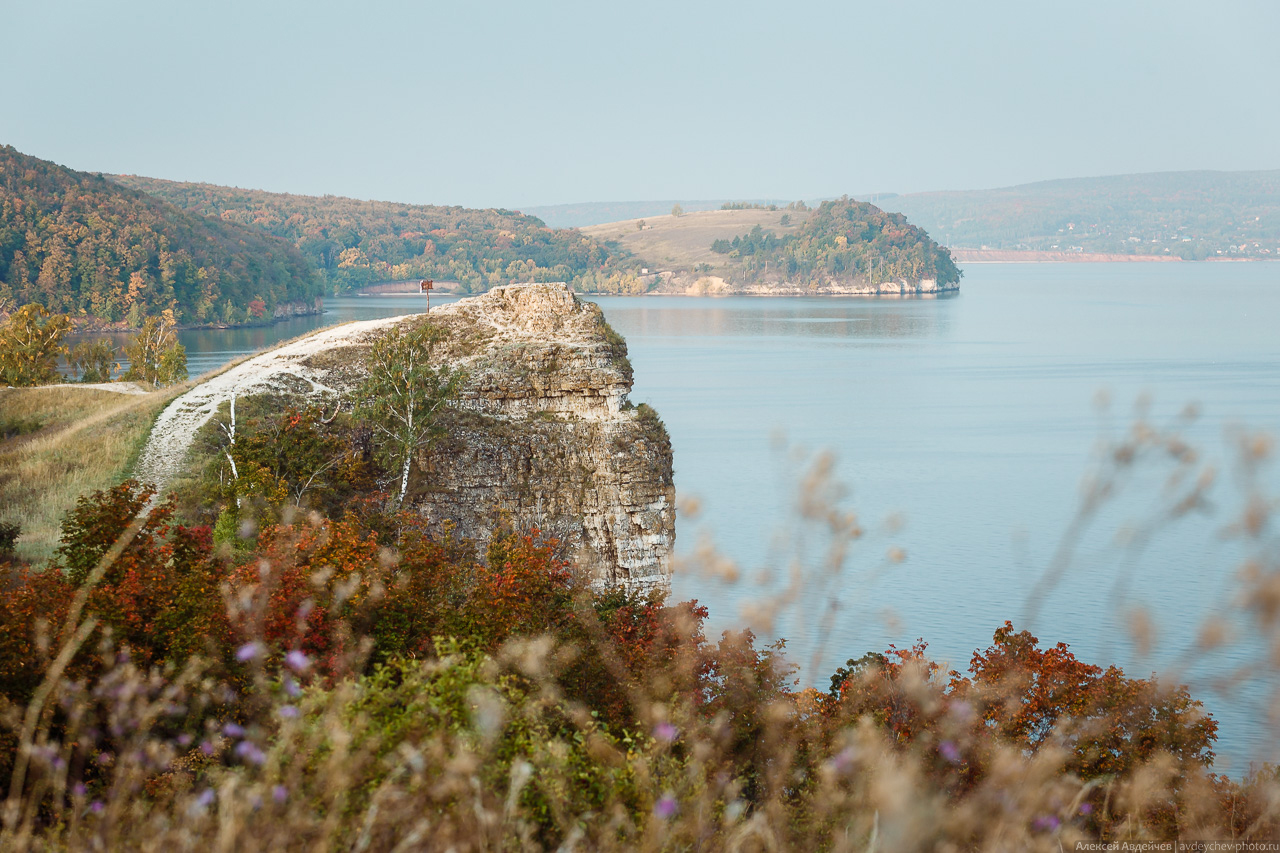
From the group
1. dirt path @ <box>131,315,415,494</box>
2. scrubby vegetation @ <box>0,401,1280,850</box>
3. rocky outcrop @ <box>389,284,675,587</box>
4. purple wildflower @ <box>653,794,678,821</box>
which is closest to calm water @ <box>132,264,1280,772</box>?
scrubby vegetation @ <box>0,401,1280,850</box>

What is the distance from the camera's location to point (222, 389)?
27.8 m

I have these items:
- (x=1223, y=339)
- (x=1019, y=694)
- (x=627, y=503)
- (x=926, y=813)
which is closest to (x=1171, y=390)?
(x=1223, y=339)

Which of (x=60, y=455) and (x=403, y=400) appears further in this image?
(x=403, y=400)

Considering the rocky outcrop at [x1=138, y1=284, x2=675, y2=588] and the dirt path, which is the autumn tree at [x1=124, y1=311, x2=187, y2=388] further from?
the rocky outcrop at [x1=138, y1=284, x2=675, y2=588]

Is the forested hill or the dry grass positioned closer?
the dry grass

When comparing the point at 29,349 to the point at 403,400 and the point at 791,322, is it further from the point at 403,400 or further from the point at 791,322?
the point at 791,322

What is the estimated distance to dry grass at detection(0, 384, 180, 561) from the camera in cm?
2034

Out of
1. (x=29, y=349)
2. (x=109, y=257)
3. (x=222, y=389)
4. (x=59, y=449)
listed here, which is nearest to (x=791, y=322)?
(x=109, y=257)

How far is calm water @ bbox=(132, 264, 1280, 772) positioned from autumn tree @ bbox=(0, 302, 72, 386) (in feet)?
89.9

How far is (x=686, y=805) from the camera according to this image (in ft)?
17.8

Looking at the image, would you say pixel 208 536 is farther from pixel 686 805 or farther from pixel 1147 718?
pixel 1147 718

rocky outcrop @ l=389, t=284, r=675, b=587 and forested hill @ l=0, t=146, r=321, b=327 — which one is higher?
forested hill @ l=0, t=146, r=321, b=327

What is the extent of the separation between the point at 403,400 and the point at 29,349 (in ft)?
160

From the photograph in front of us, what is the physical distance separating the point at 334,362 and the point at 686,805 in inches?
1017
